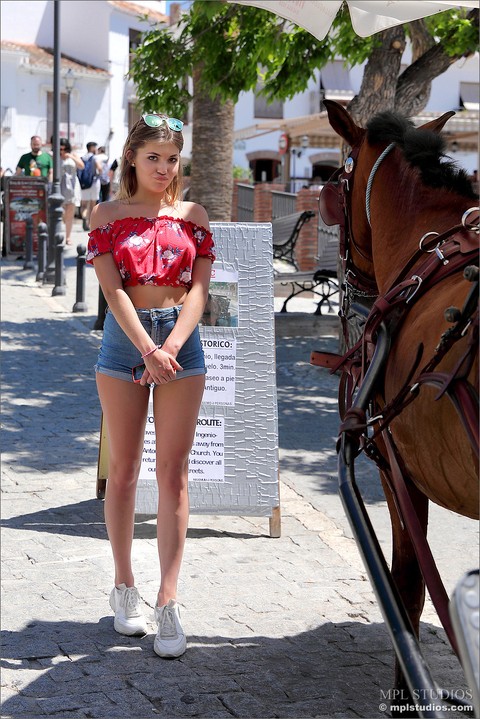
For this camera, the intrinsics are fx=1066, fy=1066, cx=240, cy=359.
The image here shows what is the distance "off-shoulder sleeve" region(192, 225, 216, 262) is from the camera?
432 centimetres

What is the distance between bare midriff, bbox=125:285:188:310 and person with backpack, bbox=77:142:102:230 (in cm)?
2051

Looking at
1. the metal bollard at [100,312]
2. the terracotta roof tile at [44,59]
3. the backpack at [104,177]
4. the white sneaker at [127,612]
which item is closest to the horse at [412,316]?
the white sneaker at [127,612]

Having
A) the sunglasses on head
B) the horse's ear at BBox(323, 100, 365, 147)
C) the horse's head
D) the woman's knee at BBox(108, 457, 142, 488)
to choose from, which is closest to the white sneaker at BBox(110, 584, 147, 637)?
the woman's knee at BBox(108, 457, 142, 488)

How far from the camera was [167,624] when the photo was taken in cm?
428

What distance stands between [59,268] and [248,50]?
19.8 feet

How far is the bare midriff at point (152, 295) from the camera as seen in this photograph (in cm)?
425

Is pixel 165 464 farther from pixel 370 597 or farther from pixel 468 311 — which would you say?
pixel 468 311

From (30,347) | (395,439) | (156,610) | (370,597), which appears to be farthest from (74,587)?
(30,347)

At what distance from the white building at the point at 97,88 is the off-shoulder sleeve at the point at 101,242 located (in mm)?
47084

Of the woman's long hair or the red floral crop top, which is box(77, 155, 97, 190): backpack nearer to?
the woman's long hair

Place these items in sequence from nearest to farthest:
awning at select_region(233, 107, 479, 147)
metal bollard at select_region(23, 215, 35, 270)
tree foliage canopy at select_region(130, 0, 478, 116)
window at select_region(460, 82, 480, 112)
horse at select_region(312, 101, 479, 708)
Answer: horse at select_region(312, 101, 479, 708), tree foliage canopy at select_region(130, 0, 478, 116), metal bollard at select_region(23, 215, 35, 270), awning at select_region(233, 107, 479, 147), window at select_region(460, 82, 480, 112)

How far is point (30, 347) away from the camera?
1134cm

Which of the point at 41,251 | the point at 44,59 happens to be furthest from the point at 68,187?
the point at 44,59

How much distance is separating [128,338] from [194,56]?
708 centimetres
